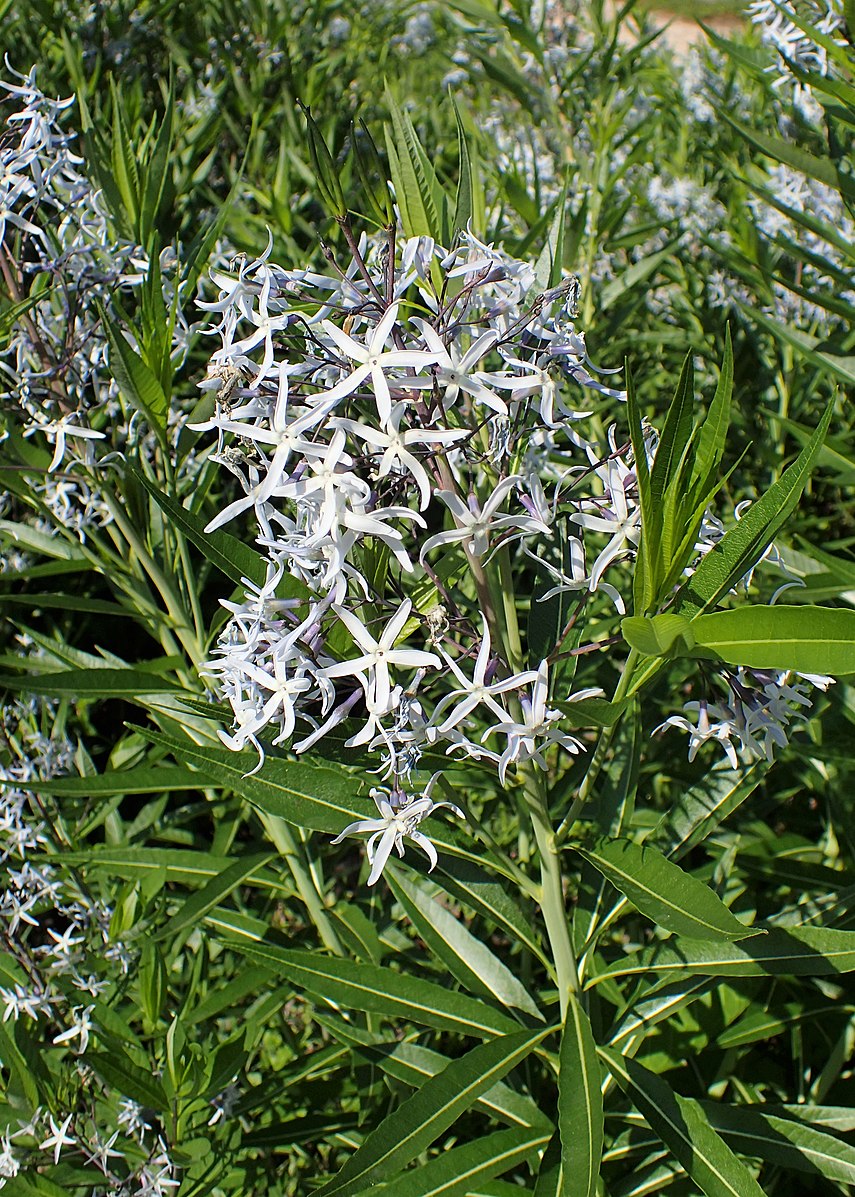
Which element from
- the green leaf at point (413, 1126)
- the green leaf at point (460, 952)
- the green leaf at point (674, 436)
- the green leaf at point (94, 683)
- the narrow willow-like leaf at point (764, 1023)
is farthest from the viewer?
the narrow willow-like leaf at point (764, 1023)

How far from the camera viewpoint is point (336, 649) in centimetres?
115

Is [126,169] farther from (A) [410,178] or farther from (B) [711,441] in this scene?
(B) [711,441]

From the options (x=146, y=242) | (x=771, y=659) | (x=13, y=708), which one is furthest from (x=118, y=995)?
(x=771, y=659)

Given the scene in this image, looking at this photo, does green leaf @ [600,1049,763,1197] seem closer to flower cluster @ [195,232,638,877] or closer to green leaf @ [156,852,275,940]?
flower cluster @ [195,232,638,877]

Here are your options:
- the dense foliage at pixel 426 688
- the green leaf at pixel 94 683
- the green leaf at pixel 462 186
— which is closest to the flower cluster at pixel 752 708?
the dense foliage at pixel 426 688

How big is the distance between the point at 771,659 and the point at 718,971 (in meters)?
0.69

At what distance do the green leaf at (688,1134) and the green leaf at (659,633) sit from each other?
2.47 ft


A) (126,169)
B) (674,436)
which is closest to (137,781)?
(674,436)

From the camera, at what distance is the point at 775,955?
4.25 ft

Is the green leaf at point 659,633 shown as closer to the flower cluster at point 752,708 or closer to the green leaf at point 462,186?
the flower cluster at point 752,708

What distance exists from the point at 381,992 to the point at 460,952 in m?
0.22

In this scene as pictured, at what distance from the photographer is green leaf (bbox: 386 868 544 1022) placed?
1.53 metres

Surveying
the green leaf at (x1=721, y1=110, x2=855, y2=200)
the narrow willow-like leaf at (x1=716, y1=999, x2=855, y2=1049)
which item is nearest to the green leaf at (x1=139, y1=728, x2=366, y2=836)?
the narrow willow-like leaf at (x1=716, y1=999, x2=855, y2=1049)

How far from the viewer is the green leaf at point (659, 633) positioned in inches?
35.6
